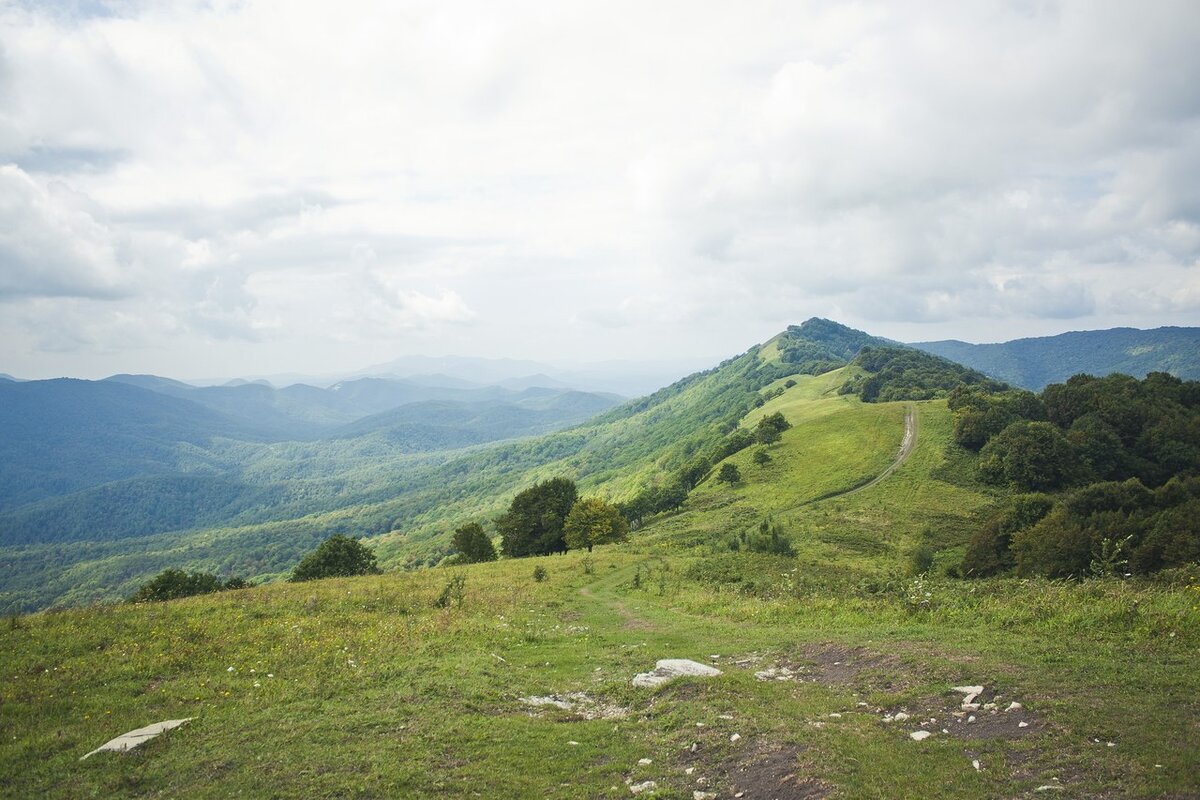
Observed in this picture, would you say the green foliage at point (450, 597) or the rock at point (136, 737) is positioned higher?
the rock at point (136, 737)

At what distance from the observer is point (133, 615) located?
21453 mm

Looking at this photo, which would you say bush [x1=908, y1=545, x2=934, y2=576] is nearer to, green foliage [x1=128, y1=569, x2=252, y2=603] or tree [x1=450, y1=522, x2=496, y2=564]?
tree [x1=450, y1=522, x2=496, y2=564]

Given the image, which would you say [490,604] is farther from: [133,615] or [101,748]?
[101,748]

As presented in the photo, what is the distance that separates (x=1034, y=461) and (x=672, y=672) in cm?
7958

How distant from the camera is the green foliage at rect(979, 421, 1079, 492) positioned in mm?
73562

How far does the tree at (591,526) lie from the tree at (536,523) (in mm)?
1629

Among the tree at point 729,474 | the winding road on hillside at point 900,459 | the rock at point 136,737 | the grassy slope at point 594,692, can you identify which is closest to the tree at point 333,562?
the grassy slope at point 594,692

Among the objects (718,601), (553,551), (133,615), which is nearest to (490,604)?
(718,601)

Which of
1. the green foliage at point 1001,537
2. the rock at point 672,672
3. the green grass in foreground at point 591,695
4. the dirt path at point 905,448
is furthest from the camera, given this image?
the dirt path at point 905,448

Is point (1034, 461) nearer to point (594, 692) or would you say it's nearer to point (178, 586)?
point (594, 692)

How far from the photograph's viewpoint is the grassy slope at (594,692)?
9.91m

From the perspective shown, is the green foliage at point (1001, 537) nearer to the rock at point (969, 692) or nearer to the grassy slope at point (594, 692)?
the grassy slope at point (594, 692)

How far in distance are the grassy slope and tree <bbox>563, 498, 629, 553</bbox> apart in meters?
33.6

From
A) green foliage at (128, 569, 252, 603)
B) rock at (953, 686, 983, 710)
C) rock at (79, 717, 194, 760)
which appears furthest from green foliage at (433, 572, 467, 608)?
rock at (953, 686, 983, 710)
